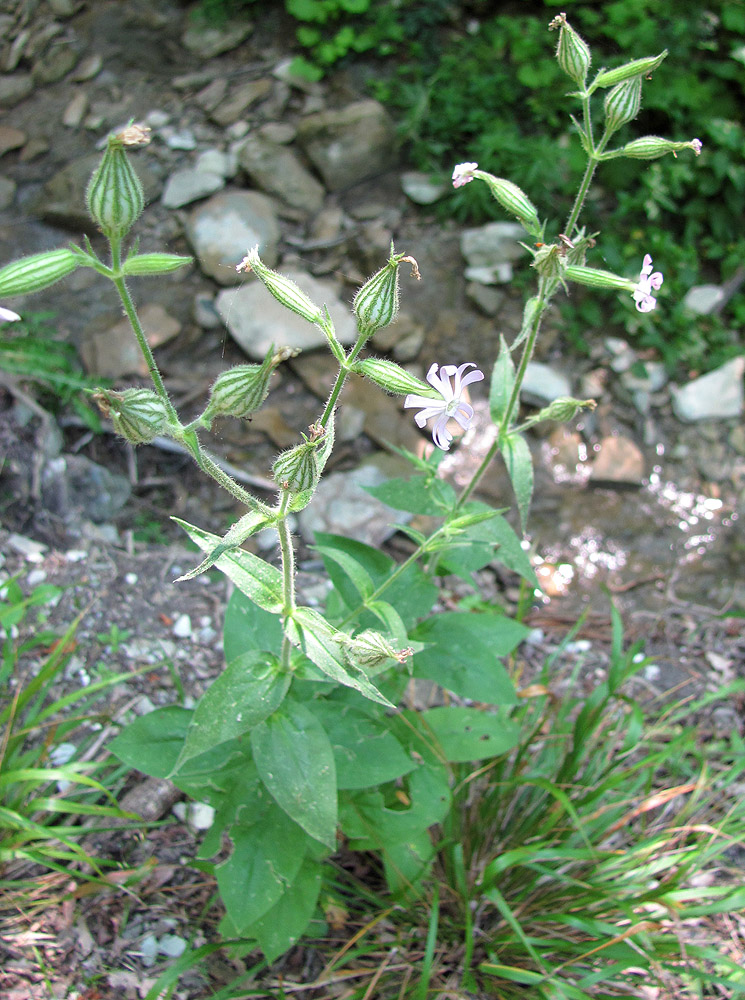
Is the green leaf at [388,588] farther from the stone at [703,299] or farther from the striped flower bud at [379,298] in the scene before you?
the stone at [703,299]

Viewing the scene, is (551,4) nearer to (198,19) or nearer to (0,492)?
(198,19)

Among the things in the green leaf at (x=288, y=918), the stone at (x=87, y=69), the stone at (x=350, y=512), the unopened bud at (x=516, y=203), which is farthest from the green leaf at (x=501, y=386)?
the stone at (x=87, y=69)

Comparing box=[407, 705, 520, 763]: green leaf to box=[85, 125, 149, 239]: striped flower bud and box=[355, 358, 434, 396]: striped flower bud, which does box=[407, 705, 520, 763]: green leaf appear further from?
box=[85, 125, 149, 239]: striped flower bud

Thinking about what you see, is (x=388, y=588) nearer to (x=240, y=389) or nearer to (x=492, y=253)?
(x=240, y=389)

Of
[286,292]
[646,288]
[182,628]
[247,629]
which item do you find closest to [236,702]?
[247,629]

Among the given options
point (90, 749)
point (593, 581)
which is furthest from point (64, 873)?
point (593, 581)

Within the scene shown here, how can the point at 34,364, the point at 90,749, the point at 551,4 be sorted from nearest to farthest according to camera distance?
the point at 90,749, the point at 34,364, the point at 551,4
